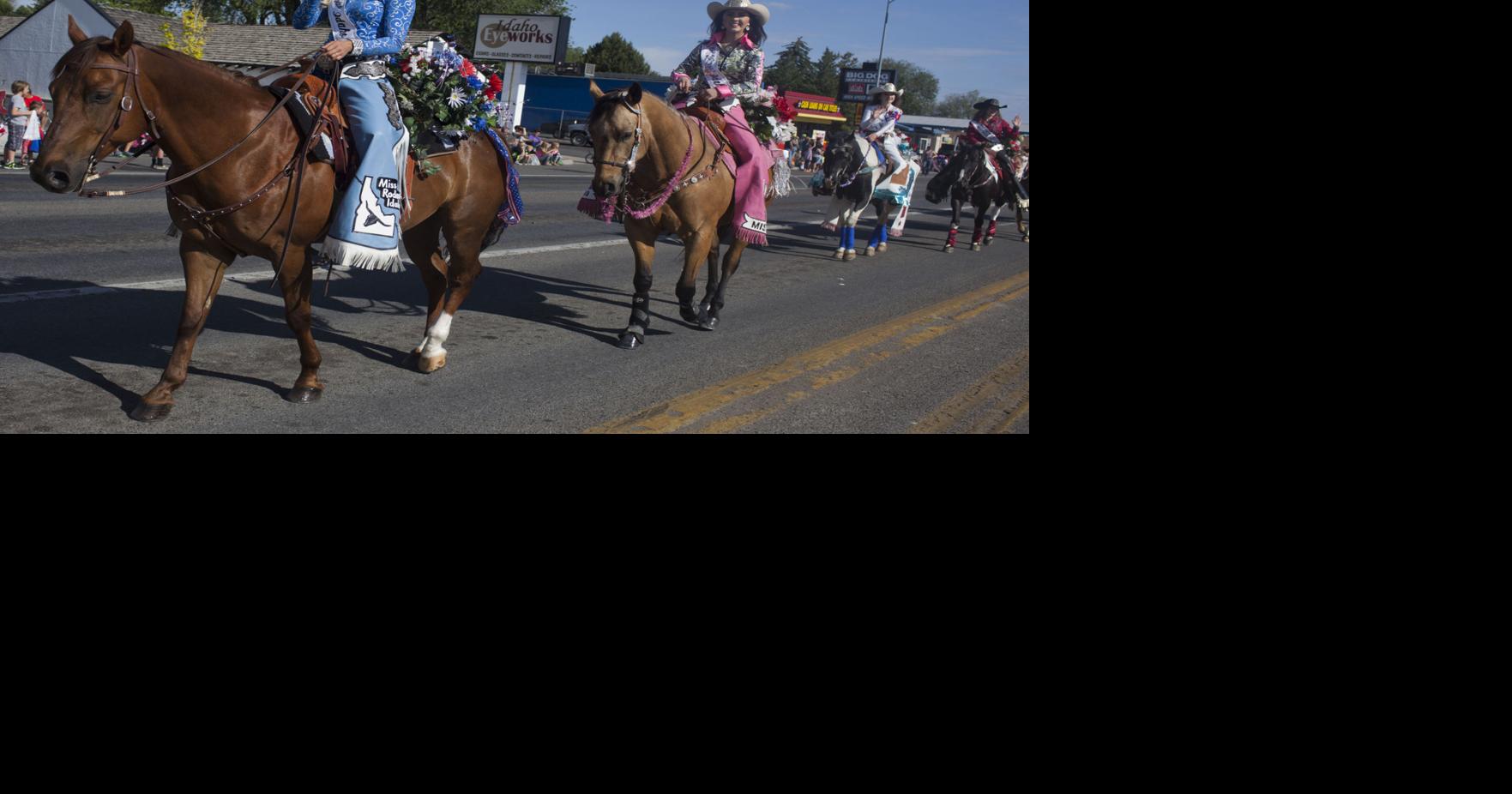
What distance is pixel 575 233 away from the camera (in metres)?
14.4

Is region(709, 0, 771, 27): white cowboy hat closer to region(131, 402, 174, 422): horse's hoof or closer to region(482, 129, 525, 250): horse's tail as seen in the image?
region(482, 129, 525, 250): horse's tail

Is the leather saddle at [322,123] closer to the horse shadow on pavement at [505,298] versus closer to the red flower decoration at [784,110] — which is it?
the horse shadow on pavement at [505,298]

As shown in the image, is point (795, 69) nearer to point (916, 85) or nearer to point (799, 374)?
point (916, 85)

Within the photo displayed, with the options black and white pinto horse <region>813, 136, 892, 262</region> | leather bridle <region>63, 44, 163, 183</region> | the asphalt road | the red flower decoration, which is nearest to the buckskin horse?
leather bridle <region>63, 44, 163, 183</region>

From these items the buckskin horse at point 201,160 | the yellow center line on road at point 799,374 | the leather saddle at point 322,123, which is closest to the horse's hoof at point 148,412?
the buckskin horse at point 201,160

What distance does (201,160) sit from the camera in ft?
16.7

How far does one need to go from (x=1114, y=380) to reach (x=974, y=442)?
3.12 ft

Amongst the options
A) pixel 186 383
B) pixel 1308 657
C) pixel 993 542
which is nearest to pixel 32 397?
pixel 186 383

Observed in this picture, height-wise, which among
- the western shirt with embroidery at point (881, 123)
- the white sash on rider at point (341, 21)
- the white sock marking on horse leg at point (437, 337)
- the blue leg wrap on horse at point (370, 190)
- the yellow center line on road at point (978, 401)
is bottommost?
the yellow center line on road at point (978, 401)

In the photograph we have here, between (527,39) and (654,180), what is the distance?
29840mm

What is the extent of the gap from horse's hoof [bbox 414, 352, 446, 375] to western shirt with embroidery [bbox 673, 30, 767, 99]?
11.9 ft

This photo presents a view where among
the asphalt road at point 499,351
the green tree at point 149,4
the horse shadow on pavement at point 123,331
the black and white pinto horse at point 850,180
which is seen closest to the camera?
the asphalt road at point 499,351

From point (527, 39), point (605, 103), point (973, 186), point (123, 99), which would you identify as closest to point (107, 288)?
point (123, 99)

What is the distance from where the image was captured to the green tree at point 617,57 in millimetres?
41469
